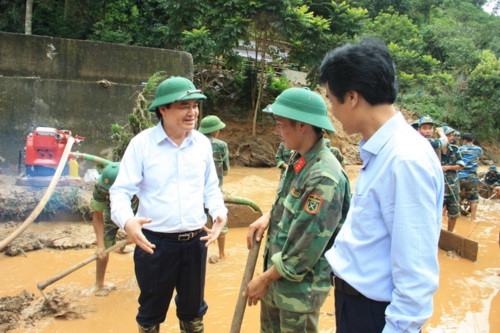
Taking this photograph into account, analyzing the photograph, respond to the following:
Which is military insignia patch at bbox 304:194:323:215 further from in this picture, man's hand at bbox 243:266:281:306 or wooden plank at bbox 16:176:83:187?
wooden plank at bbox 16:176:83:187

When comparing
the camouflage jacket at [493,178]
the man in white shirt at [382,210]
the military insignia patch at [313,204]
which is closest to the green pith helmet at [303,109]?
the military insignia patch at [313,204]

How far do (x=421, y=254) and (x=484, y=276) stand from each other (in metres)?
4.65

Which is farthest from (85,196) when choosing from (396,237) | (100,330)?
(396,237)

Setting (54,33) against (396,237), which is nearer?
(396,237)

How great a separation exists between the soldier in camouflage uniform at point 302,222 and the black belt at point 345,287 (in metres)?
0.33

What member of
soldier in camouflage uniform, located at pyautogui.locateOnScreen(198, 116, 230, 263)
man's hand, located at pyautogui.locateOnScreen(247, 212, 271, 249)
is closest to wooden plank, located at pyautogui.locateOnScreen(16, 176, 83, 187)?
soldier in camouflage uniform, located at pyautogui.locateOnScreen(198, 116, 230, 263)

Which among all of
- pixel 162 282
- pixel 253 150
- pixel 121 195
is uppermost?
pixel 121 195

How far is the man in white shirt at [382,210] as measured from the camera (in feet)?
3.80

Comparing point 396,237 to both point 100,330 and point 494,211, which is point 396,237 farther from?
point 494,211

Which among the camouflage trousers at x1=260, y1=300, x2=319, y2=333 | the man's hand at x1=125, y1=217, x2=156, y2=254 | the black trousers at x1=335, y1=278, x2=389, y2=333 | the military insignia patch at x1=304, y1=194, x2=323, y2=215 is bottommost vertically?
the camouflage trousers at x1=260, y1=300, x2=319, y2=333

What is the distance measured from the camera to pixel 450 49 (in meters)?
23.5

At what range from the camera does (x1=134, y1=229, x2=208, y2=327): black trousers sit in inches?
92.0

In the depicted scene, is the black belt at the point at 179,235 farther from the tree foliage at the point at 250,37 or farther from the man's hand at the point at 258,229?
the tree foliage at the point at 250,37

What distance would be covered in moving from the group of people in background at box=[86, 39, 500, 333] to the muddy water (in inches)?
37.7
